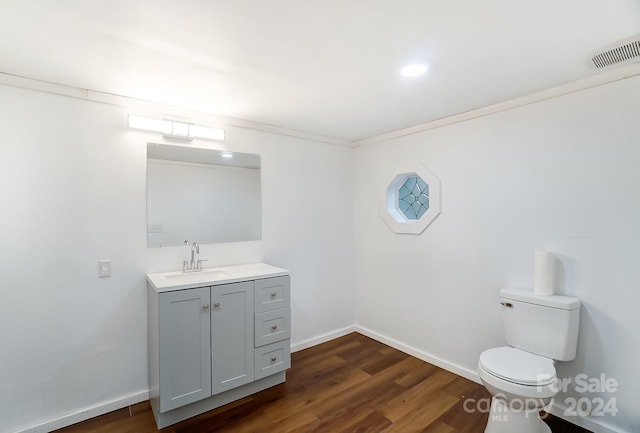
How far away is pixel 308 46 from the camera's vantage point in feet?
5.06

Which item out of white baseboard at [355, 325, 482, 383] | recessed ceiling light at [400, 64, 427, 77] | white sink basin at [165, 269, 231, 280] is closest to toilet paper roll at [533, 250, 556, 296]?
white baseboard at [355, 325, 482, 383]

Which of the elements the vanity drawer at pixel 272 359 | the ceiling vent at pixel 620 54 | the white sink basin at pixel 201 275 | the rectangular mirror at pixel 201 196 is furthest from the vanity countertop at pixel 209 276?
the ceiling vent at pixel 620 54

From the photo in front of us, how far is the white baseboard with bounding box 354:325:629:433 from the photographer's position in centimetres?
185

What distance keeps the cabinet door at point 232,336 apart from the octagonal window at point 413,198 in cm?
176

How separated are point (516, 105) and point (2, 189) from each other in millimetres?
3474

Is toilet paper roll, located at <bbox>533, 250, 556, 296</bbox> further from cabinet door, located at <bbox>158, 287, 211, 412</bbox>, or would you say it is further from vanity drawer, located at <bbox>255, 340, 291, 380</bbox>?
cabinet door, located at <bbox>158, 287, 211, 412</bbox>

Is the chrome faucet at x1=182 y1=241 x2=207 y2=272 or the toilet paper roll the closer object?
the toilet paper roll

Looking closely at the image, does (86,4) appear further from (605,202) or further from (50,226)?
(605,202)

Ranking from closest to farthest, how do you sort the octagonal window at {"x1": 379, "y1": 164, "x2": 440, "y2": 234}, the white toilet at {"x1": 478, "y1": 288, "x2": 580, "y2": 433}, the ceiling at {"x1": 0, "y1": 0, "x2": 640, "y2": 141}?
the ceiling at {"x1": 0, "y1": 0, "x2": 640, "y2": 141} → the white toilet at {"x1": 478, "y1": 288, "x2": 580, "y2": 433} → the octagonal window at {"x1": 379, "y1": 164, "x2": 440, "y2": 234}

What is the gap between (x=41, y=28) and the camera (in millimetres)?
1387

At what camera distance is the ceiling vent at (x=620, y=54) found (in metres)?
1.52

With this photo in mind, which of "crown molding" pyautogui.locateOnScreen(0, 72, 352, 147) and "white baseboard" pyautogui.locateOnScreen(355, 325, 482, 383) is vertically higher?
"crown molding" pyautogui.locateOnScreen(0, 72, 352, 147)

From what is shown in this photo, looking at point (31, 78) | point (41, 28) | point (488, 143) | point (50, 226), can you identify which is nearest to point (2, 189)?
point (50, 226)

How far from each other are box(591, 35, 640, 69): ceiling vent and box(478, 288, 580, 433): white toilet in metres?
1.42
